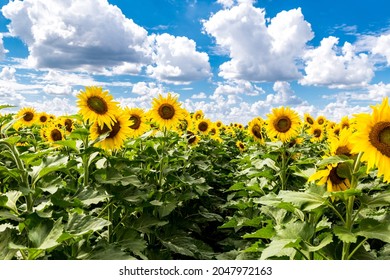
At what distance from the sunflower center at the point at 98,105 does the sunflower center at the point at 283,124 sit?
3.38 metres

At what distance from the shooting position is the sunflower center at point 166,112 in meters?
6.49

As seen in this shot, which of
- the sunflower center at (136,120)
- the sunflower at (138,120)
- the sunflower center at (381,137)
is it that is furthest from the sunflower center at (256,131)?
the sunflower center at (381,137)

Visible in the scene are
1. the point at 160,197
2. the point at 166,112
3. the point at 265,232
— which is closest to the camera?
the point at 265,232

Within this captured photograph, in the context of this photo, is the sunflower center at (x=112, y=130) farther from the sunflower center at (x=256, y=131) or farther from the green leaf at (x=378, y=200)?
the sunflower center at (x=256, y=131)

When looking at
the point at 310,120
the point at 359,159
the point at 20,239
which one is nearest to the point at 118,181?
the point at 20,239

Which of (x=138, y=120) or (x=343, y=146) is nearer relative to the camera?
(x=343, y=146)

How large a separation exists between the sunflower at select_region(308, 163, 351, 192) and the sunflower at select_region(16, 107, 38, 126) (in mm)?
8540

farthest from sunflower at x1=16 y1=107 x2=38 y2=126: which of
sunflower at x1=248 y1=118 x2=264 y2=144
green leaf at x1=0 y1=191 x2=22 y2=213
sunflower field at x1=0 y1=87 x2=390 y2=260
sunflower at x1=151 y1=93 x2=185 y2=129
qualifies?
green leaf at x1=0 y1=191 x2=22 y2=213

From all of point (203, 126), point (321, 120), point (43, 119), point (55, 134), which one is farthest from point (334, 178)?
point (321, 120)

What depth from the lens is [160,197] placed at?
531 cm

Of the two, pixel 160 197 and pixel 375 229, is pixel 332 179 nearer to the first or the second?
pixel 375 229

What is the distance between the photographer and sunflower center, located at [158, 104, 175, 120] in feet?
21.3

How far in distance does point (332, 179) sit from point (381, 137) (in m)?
0.58
